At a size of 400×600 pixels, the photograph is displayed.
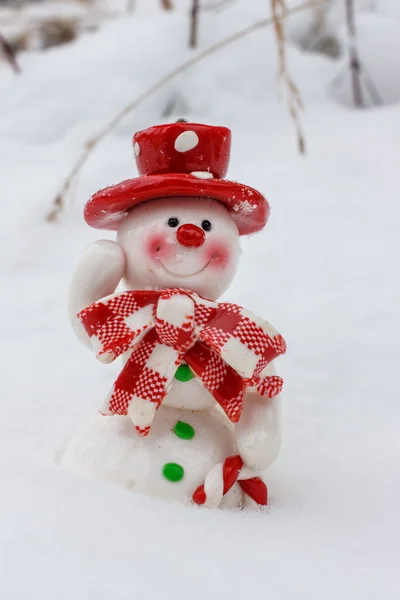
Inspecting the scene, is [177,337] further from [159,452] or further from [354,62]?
[354,62]

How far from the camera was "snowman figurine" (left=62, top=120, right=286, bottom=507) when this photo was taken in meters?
0.82

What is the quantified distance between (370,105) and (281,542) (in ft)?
5.03

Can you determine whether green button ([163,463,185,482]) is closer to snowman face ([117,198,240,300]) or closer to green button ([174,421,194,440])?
green button ([174,421,194,440])

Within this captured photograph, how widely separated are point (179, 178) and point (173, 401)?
279 mm

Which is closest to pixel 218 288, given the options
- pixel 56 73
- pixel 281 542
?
→ pixel 281 542

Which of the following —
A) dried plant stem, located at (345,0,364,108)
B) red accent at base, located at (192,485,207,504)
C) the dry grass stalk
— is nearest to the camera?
red accent at base, located at (192,485,207,504)

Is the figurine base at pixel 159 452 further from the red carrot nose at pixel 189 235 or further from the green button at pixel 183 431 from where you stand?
the red carrot nose at pixel 189 235

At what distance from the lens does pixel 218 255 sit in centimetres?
87

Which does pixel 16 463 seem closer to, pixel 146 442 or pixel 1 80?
pixel 146 442

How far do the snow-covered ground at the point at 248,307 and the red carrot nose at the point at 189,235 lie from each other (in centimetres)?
30

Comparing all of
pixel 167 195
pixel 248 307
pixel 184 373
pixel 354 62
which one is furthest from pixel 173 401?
pixel 354 62

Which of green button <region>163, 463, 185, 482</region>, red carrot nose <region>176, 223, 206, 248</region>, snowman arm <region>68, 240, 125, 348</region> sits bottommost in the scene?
green button <region>163, 463, 185, 482</region>

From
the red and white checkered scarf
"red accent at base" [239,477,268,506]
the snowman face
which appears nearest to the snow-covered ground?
"red accent at base" [239,477,268,506]

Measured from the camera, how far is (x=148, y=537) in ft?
2.14
